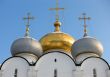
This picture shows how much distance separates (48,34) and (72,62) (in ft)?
11.8

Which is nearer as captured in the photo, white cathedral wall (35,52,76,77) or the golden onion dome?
white cathedral wall (35,52,76,77)

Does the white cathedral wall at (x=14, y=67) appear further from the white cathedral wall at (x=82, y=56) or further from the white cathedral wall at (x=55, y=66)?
the white cathedral wall at (x=82, y=56)

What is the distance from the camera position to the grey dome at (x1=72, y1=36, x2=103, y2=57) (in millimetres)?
15944

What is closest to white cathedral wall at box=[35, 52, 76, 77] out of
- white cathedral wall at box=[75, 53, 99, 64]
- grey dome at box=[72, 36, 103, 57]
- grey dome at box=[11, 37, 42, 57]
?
white cathedral wall at box=[75, 53, 99, 64]

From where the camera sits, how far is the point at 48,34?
17984 millimetres

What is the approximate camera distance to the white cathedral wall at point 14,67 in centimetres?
1462

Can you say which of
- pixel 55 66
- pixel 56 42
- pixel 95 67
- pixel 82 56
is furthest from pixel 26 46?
pixel 95 67

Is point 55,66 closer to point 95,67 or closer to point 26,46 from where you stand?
point 95,67

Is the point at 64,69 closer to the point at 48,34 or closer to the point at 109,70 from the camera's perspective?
the point at 109,70

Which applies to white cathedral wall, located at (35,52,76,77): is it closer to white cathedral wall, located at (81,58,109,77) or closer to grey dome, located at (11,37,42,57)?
white cathedral wall, located at (81,58,109,77)

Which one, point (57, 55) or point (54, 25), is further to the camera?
point (54, 25)

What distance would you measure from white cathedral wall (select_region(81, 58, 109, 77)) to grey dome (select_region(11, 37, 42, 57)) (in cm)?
264

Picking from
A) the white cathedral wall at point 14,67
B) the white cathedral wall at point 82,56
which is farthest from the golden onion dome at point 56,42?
the white cathedral wall at point 14,67

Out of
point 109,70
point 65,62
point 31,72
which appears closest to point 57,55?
point 65,62
